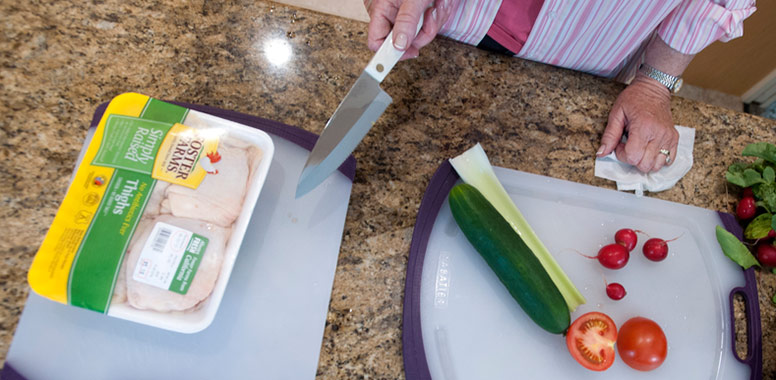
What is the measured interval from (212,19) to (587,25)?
863mm

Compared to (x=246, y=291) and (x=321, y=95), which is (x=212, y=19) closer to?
(x=321, y=95)

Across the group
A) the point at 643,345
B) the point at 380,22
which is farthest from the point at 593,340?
the point at 380,22

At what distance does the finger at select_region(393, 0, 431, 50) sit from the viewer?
0.80 metres

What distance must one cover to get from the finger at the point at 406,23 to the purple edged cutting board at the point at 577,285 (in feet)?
0.94

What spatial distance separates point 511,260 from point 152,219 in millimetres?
648

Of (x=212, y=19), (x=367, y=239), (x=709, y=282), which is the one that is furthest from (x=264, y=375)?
(x=709, y=282)

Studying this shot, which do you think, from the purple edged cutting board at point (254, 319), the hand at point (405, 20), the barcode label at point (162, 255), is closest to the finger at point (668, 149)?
the hand at point (405, 20)

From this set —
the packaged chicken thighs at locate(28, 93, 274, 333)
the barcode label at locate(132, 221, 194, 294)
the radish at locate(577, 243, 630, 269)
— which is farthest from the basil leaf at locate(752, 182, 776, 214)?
the barcode label at locate(132, 221, 194, 294)

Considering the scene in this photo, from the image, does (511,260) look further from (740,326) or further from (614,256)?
(740,326)

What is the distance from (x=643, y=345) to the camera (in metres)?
0.85

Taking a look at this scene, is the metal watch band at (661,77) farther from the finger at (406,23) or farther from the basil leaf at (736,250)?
the finger at (406,23)

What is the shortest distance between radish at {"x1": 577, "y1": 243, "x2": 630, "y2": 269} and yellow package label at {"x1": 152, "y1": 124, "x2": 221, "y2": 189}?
30.9 inches

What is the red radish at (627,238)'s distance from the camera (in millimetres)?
928

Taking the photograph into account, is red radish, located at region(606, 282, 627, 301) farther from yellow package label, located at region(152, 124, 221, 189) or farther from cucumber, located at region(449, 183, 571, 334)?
yellow package label, located at region(152, 124, 221, 189)
